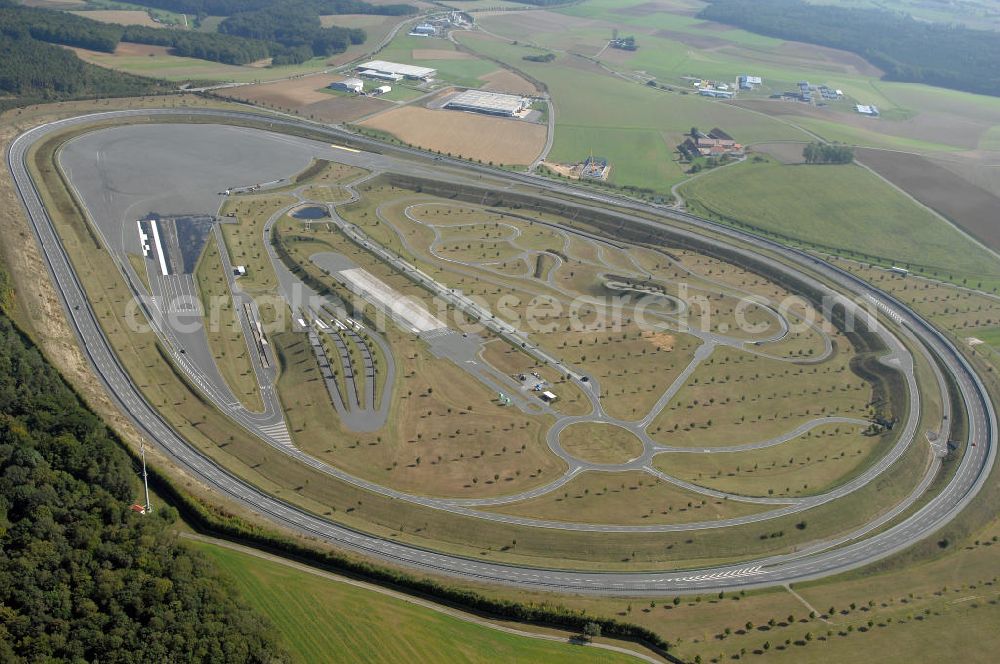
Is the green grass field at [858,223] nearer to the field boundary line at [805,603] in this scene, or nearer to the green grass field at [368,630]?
the field boundary line at [805,603]

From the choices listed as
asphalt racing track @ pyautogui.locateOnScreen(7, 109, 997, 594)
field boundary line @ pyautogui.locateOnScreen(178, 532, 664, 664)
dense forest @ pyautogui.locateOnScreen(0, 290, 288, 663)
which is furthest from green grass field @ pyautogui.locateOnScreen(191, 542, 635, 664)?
asphalt racing track @ pyautogui.locateOnScreen(7, 109, 997, 594)

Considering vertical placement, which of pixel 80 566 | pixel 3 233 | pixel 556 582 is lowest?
pixel 556 582

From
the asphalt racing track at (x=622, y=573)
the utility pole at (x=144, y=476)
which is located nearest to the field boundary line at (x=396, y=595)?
the asphalt racing track at (x=622, y=573)

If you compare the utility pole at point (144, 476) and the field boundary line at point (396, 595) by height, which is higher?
the utility pole at point (144, 476)

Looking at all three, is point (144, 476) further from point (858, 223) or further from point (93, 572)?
point (858, 223)

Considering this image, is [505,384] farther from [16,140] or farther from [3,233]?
[16,140]

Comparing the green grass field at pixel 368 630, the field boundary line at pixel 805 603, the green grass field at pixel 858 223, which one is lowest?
the field boundary line at pixel 805 603

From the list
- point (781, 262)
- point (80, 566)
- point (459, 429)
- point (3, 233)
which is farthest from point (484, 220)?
point (80, 566)

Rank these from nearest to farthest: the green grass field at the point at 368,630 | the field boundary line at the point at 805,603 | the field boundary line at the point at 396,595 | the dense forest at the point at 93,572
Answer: the dense forest at the point at 93,572, the green grass field at the point at 368,630, the field boundary line at the point at 396,595, the field boundary line at the point at 805,603
